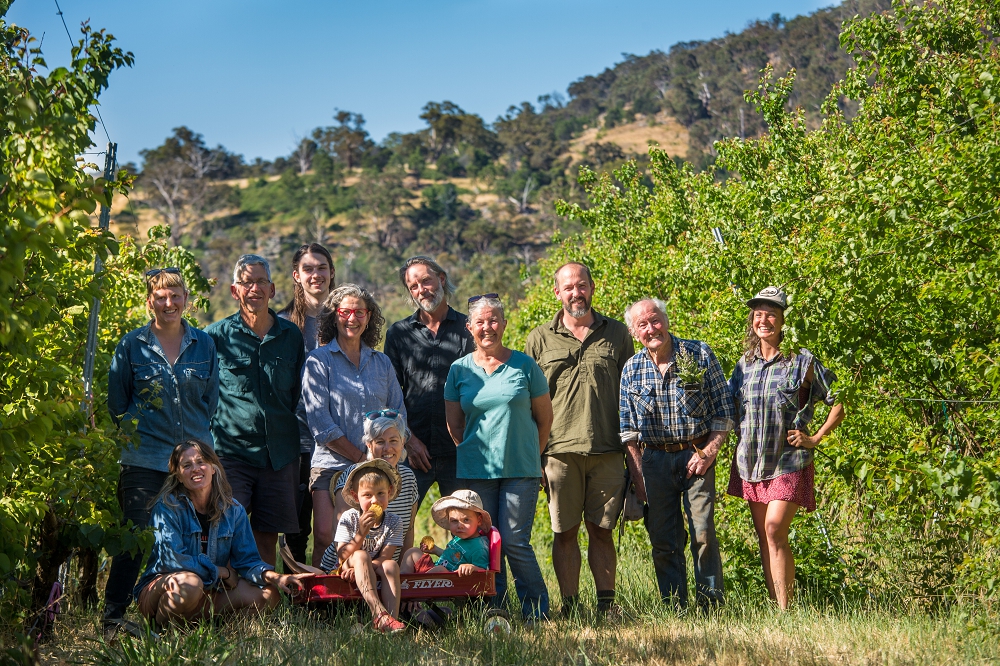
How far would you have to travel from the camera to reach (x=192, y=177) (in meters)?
75.9

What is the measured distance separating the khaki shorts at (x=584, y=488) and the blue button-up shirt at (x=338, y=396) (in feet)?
Result: 3.21

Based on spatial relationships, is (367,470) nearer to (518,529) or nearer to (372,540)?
(372,540)

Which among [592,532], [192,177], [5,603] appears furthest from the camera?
[192,177]

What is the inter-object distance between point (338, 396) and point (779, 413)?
94.1 inches

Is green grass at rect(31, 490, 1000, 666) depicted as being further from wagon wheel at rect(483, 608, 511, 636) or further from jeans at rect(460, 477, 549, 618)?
jeans at rect(460, 477, 549, 618)

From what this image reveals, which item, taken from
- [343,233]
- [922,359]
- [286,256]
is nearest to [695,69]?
[343,233]

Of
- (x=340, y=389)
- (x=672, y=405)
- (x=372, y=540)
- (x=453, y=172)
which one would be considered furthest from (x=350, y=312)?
(x=453, y=172)

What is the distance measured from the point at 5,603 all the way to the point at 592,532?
10.2 ft

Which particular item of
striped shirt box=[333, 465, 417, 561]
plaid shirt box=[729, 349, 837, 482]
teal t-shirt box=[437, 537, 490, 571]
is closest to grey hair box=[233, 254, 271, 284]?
striped shirt box=[333, 465, 417, 561]

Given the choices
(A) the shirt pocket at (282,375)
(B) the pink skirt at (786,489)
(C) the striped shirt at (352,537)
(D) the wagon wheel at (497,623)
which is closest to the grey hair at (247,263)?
(A) the shirt pocket at (282,375)

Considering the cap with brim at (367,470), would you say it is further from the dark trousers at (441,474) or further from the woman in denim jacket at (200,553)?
the dark trousers at (441,474)

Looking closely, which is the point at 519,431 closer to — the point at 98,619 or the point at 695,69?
the point at 98,619

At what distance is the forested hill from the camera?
6366cm

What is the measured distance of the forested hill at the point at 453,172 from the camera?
2506 inches
